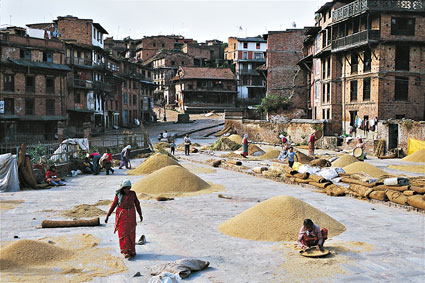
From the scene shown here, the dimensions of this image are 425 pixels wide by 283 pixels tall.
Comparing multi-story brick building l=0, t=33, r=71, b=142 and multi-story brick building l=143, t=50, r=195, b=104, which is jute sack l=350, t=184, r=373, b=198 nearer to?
multi-story brick building l=0, t=33, r=71, b=142

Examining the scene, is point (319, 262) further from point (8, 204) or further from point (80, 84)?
point (80, 84)

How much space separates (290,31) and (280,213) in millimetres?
49636

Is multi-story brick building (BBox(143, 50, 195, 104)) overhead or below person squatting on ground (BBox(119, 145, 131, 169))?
overhead

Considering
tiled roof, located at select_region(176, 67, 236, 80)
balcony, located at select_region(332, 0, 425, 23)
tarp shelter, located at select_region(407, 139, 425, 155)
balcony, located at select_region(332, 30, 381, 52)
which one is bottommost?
tarp shelter, located at select_region(407, 139, 425, 155)

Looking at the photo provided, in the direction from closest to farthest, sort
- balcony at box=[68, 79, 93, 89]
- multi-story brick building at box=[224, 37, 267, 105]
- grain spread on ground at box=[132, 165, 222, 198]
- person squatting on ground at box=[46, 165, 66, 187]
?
grain spread on ground at box=[132, 165, 222, 198] < person squatting on ground at box=[46, 165, 66, 187] < balcony at box=[68, 79, 93, 89] < multi-story brick building at box=[224, 37, 267, 105]

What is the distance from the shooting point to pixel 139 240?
10.6 meters

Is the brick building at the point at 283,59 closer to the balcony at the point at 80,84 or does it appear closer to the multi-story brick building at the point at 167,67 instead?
the balcony at the point at 80,84

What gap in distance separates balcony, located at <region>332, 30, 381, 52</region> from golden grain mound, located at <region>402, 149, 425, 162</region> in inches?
466

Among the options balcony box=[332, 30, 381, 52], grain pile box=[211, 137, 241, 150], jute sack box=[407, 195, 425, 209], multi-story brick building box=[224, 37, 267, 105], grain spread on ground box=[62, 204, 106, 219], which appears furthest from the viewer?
multi-story brick building box=[224, 37, 267, 105]

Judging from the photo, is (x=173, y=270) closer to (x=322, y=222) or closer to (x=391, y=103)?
(x=322, y=222)

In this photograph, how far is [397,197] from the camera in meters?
15.1

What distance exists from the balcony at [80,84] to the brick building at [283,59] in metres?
22.7

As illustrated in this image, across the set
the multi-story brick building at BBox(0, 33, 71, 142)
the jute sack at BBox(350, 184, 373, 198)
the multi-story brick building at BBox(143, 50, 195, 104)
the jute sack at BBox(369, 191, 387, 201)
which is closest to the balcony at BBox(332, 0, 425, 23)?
the jute sack at BBox(350, 184, 373, 198)

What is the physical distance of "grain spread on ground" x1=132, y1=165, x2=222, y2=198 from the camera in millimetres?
17547
